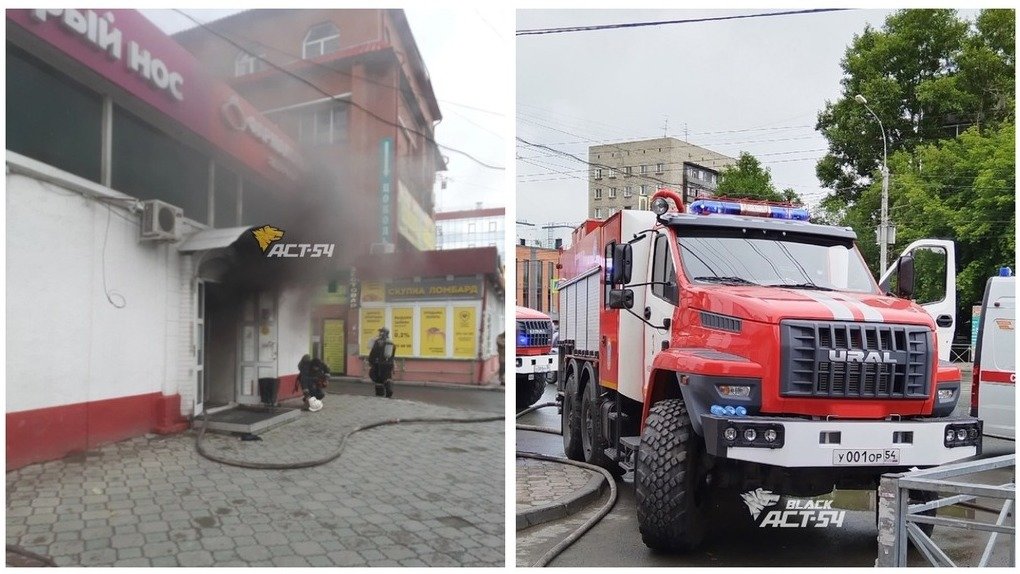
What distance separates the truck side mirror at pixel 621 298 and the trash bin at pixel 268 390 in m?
2.37

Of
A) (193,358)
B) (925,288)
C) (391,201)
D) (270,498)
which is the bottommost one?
(270,498)

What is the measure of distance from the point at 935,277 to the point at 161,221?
15.9 feet

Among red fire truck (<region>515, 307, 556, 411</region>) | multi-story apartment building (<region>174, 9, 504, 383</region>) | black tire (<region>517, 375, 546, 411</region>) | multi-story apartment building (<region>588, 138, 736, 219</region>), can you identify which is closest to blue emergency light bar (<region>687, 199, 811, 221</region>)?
multi-story apartment building (<region>588, 138, 736, 219</region>)

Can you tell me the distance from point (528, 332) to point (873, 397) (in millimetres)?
4731

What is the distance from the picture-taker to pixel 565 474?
5.68 m

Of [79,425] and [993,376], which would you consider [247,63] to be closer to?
[79,425]

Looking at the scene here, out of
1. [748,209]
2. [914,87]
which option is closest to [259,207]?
[748,209]

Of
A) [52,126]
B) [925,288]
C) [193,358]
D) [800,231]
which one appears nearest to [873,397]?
[800,231]

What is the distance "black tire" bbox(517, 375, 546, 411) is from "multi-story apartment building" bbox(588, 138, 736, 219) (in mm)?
4573

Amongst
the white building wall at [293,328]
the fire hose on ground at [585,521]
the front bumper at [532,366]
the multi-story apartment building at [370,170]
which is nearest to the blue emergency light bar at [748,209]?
the fire hose on ground at [585,521]

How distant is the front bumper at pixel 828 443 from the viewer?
3484 millimetres

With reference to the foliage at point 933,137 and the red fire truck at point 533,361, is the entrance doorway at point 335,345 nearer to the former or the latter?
the foliage at point 933,137

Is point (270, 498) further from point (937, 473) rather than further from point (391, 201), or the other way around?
point (937, 473)

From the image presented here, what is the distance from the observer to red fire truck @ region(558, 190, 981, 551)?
3551 millimetres
